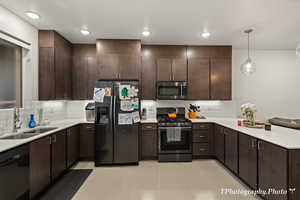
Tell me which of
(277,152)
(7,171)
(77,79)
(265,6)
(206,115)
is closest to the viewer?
(7,171)

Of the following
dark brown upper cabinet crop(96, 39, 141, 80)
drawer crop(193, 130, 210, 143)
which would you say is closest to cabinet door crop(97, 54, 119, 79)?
dark brown upper cabinet crop(96, 39, 141, 80)

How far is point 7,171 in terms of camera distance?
171 cm

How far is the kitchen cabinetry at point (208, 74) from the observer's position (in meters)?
4.15

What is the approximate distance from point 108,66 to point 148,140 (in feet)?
6.38

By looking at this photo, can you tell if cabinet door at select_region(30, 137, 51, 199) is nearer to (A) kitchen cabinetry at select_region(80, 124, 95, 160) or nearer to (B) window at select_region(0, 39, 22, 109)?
(B) window at select_region(0, 39, 22, 109)

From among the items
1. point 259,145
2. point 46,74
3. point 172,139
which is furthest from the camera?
point 172,139

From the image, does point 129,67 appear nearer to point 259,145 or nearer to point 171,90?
point 171,90

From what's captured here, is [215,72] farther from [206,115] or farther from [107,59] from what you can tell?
[107,59]

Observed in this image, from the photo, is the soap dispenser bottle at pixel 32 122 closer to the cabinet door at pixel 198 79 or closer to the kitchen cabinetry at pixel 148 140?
the kitchen cabinetry at pixel 148 140

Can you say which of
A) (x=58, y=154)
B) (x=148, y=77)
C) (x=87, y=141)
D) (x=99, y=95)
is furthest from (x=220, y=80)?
(x=58, y=154)

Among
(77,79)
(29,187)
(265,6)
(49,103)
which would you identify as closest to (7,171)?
(29,187)

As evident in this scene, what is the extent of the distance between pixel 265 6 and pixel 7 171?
3.90 metres

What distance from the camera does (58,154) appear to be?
108 inches

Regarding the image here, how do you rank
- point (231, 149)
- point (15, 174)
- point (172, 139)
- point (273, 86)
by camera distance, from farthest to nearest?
point (273, 86)
point (172, 139)
point (231, 149)
point (15, 174)
